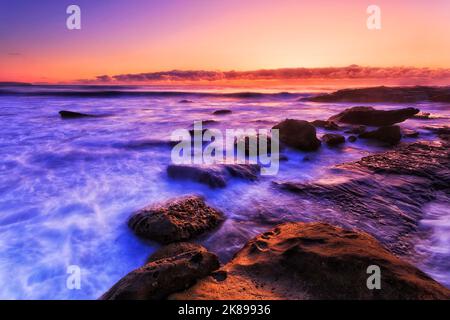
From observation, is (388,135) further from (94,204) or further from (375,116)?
(94,204)

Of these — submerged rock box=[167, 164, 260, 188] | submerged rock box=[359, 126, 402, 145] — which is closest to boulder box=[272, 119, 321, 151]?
submerged rock box=[359, 126, 402, 145]

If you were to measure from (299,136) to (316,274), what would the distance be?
259 inches

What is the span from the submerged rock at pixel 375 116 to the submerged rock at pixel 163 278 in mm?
11364

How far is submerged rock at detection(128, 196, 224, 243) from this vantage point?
3.90 meters

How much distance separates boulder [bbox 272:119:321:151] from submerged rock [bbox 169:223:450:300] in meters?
5.64

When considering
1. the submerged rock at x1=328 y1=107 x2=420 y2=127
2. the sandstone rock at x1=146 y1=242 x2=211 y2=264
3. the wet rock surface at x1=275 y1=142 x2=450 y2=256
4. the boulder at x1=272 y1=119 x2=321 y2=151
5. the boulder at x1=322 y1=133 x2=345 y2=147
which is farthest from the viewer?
the submerged rock at x1=328 y1=107 x2=420 y2=127

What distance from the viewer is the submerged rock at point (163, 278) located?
93.4 inches

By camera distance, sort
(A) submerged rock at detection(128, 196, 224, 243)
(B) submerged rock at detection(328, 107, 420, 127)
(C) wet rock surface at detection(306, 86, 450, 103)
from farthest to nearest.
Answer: (C) wet rock surface at detection(306, 86, 450, 103) → (B) submerged rock at detection(328, 107, 420, 127) → (A) submerged rock at detection(128, 196, 224, 243)

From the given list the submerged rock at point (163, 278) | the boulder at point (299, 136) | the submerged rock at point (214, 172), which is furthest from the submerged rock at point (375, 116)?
the submerged rock at point (163, 278)

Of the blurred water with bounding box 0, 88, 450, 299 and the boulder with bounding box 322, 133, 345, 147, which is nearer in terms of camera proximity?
the blurred water with bounding box 0, 88, 450, 299

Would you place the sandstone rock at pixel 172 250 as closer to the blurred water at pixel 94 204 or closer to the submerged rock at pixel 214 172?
the blurred water at pixel 94 204

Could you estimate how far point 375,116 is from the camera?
12.1 metres

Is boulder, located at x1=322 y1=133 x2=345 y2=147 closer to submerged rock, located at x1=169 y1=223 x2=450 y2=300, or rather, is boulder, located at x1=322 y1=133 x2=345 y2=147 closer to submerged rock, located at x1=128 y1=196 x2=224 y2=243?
submerged rock, located at x1=128 y1=196 x2=224 y2=243

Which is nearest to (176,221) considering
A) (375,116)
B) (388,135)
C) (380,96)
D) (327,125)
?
(388,135)
